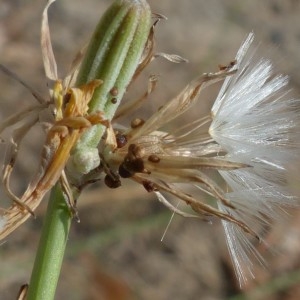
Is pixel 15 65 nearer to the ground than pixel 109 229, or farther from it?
farther from it

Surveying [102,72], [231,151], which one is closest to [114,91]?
[102,72]

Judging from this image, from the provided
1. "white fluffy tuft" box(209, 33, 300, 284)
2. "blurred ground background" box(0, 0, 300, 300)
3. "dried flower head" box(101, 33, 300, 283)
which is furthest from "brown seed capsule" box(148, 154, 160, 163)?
"blurred ground background" box(0, 0, 300, 300)

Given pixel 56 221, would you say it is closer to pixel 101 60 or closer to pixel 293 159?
pixel 101 60

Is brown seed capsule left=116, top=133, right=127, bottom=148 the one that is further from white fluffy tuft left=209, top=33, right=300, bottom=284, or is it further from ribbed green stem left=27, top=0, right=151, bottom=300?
white fluffy tuft left=209, top=33, right=300, bottom=284

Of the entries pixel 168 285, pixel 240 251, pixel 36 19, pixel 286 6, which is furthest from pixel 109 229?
pixel 240 251

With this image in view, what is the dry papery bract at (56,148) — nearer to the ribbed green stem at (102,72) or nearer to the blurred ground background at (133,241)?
the ribbed green stem at (102,72)

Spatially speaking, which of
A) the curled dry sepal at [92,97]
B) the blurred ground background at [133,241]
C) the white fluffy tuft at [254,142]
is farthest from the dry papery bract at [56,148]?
the blurred ground background at [133,241]

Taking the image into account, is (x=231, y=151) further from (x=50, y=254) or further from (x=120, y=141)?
(x=50, y=254)
